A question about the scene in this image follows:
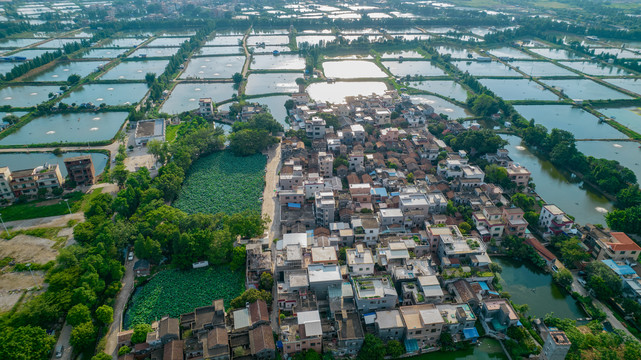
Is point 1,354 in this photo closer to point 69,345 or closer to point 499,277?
point 69,345

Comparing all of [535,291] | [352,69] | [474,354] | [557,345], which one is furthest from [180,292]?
[352,69]

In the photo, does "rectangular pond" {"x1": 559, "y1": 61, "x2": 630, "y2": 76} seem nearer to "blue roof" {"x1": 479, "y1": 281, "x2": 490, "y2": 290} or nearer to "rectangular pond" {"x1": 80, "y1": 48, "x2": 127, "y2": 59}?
"blue roof" {"x1": 479, "y1": 281, "x2": 490, "y2": 290}

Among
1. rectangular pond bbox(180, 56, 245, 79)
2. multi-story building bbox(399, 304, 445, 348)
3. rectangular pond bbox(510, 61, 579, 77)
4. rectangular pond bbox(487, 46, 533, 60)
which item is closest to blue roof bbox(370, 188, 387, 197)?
multi-story building bbox(399, 304, 445, 348)

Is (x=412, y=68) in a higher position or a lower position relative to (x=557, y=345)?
higher

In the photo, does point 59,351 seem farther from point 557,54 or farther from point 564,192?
point 557,54

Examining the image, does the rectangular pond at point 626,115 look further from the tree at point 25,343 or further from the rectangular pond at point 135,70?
the rectangular pond at point 135,70

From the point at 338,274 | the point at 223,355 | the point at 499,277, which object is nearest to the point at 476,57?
the point at 499,277
